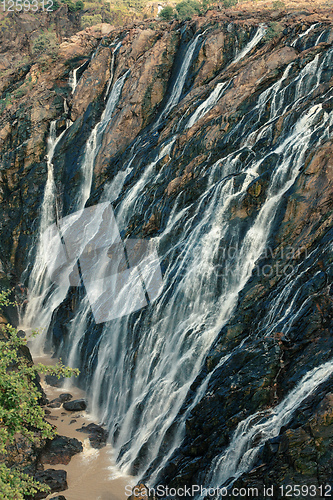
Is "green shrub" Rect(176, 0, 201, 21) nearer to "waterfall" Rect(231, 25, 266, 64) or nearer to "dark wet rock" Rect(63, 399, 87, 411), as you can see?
"waterfall" Rect(231, 25, 266, 64)

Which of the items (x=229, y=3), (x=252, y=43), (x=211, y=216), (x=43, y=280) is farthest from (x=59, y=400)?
(x=229, y=3)

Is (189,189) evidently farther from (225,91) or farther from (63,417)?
(63,417)

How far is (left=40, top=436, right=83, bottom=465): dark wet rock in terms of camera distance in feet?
71.5

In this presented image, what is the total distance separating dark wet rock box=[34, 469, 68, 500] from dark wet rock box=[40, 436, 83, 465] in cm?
82

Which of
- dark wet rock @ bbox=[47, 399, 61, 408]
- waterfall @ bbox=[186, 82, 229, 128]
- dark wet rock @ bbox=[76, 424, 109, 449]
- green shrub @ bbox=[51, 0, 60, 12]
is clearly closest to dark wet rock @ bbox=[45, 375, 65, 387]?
dark wet rock @ bbox=[47, 399, 61, 408]

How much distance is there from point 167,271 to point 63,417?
854cm

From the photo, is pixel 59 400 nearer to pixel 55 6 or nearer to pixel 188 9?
pixel 188 9

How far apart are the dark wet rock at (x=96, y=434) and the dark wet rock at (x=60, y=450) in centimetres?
64

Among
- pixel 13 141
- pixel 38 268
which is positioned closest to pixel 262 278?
pixel 38 268

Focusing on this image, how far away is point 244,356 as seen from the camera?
18609 millimetres

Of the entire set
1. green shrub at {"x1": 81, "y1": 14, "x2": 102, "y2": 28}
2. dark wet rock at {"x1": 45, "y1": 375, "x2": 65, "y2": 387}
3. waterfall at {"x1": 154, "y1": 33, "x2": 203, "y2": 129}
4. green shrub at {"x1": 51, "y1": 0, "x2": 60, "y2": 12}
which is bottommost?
dark wet rock at {"x1": 45, "y1": 375, "x2": 65, "y2": 387}

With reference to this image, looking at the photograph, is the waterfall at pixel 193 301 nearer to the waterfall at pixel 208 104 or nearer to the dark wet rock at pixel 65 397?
the dark wet rock at pixel 65 397

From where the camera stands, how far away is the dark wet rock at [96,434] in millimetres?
22969

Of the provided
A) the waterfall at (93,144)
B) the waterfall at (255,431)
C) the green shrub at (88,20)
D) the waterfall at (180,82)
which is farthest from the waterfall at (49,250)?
the green shrub at (88,20)
